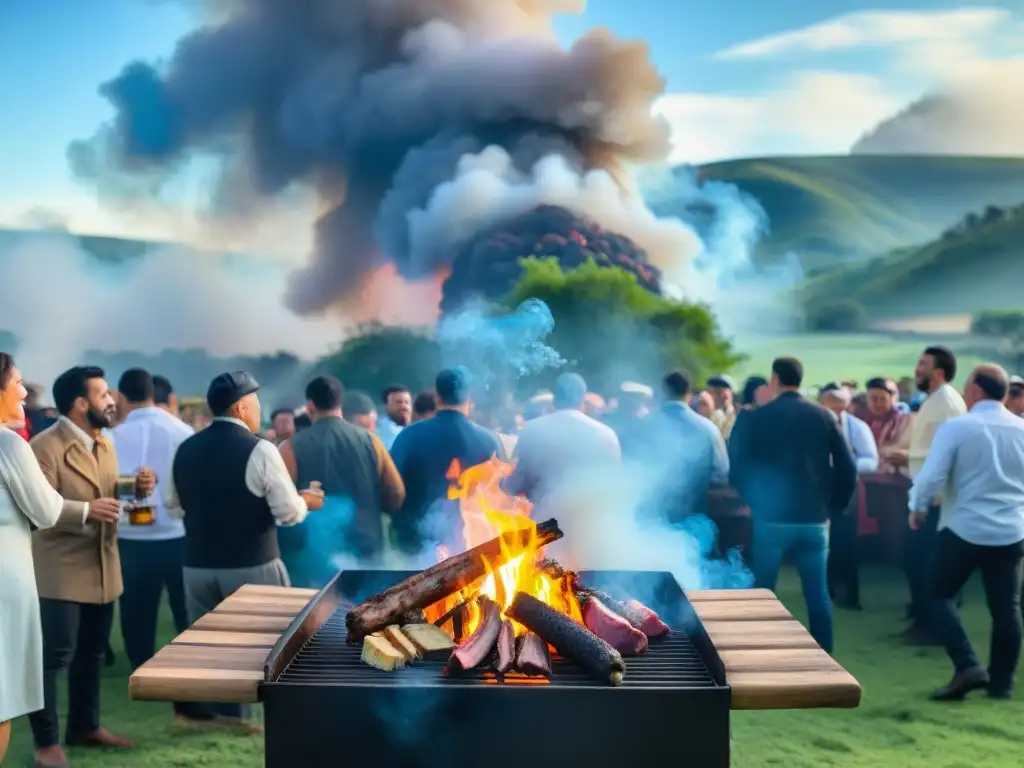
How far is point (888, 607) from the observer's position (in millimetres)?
7305

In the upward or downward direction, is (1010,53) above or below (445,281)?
above

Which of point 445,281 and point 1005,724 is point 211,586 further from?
point 445,281

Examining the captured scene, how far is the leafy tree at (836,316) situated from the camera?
27625 mm

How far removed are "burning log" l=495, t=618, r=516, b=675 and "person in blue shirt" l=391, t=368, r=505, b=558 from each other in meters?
2.48

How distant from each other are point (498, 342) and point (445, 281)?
1018 cm

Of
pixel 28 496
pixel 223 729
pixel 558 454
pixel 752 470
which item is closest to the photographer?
pixel 28 496

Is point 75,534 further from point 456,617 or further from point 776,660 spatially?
point 776,660

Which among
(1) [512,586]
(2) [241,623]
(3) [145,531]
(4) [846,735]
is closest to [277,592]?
(2) [241,623]

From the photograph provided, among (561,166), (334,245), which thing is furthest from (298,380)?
(561,166)

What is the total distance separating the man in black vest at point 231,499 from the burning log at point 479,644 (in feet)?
5.39

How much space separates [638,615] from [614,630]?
19 cm

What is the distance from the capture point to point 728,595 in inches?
140

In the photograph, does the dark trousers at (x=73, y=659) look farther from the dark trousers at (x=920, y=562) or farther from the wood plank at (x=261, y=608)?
the dark trousers at (x=920, y=562)

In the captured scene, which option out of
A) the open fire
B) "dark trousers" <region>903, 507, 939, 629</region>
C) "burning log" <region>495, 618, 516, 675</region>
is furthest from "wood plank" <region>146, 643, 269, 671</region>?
"dark trousers" <region>903, 507, 939, 629</region>
